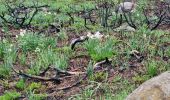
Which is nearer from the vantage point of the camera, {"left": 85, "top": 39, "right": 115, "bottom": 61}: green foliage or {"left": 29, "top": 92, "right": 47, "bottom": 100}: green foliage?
{"left": 29, "top": 92, "right": 47, "bottom": 100}: green foliage

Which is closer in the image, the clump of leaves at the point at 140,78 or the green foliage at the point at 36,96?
the green foliage at the point at 36,96

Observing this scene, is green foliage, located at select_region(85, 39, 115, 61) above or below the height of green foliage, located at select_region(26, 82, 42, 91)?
above

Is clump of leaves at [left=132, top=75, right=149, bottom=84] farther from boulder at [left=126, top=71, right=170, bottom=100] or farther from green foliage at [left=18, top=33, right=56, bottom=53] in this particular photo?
green foliage at [left=18, top=33, right=56, bottom=53]

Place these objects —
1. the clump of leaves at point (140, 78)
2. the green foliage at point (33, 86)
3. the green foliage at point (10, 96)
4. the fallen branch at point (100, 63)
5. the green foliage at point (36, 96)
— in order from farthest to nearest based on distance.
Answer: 1. the fallen branch at point (100, 63)
2. the clump of leaves at point (140, 78)
3. the green foliage at point (33, 86)
4. the green foliage at point (10, 96)
5. the green foliage at point (36, 96)

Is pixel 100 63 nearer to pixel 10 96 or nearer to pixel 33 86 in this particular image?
pixel 33 86

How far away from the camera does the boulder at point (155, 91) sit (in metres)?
4.21

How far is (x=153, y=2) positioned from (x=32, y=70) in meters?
9.17

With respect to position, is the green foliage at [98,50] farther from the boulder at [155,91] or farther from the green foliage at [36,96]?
the boulder at [155,91]

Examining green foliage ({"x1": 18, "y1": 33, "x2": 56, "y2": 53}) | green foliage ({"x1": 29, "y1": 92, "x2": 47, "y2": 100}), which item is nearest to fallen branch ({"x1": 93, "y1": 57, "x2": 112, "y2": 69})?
green foliage ({"x1": 29, "y1": 92, "x2": 47, "y2": 100})

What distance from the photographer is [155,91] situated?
426 centimetres

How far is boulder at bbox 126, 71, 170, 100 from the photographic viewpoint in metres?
4.21

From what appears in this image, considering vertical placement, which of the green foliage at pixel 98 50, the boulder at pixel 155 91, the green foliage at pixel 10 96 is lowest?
the green foliage at pixel 10 96

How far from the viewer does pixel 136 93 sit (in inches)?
172

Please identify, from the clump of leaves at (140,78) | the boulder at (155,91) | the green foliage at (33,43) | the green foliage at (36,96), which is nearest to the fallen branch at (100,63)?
the clump of leaves at (140,78)
